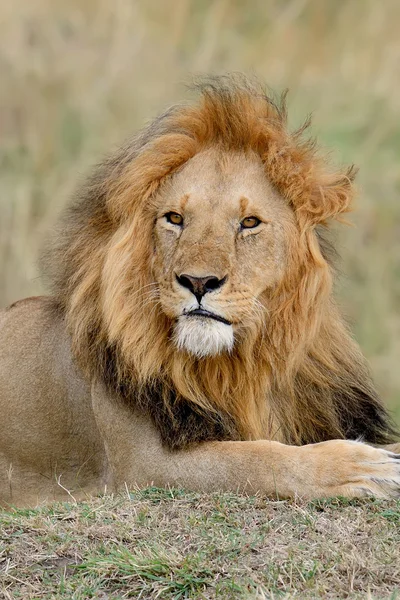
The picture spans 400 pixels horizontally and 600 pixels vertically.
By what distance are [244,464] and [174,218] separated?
0.97m

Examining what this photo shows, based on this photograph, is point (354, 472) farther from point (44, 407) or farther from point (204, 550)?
point (44, 407)

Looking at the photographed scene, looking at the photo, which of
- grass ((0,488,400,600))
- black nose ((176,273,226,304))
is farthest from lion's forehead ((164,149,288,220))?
grass ((0,488,400,600))

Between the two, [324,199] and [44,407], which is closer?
[324,199]

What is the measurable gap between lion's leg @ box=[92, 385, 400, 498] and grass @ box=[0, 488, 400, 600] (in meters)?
0.07

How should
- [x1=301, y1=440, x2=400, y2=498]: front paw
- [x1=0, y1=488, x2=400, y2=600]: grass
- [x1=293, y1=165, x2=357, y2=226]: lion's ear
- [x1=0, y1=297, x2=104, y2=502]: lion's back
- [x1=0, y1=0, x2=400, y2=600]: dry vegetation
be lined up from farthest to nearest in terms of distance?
1. [x1=0, y1=0, x2=400, y2=600]: dry vegetation
2. [x1=0, y1=297, x2=104, y2=502]: lion's back
3. [x1=293, y1=165, x2=357, y2=226]: lion's ear
4. [x1=301, y1=440, x2=400, y2=498]: front paw
5. [x1=0, y1=488, x2=400, y2=600]: grass

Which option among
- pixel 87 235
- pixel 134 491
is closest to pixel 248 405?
pixel 134 491

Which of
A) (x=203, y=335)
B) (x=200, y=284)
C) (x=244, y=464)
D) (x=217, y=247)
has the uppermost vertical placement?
(x=217, y=247)

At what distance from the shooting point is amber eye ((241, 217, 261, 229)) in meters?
4.84

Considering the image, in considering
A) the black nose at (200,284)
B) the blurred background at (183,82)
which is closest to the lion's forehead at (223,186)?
the black nose at (200,284)

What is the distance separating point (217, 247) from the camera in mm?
4680

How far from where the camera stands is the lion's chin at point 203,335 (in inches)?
181

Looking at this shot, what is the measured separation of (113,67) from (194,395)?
8135 millimetres

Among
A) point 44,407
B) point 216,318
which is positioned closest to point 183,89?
point 44,407

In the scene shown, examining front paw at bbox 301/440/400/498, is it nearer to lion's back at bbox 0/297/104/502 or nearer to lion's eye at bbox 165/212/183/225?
lion's eye at bbox 165/212/183/225
